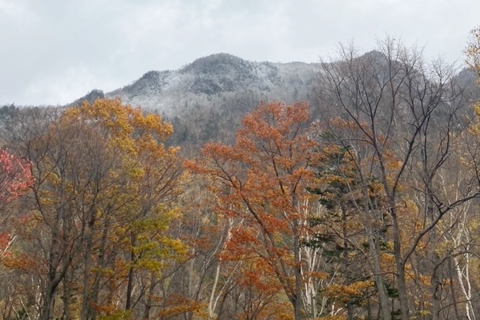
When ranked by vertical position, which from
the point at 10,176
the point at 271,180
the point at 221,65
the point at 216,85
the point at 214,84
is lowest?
the point at 10,176

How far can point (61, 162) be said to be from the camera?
516 inches

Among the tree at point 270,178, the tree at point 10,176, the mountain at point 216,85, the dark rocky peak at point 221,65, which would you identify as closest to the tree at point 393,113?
the tree at point 270,178

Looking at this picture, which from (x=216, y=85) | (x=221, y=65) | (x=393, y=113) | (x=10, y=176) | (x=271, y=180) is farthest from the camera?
(x=221, y=65)

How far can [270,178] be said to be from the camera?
14.5 m

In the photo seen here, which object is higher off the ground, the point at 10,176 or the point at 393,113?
the point at 393,113

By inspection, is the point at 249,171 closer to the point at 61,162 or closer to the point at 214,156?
the point at 214,156

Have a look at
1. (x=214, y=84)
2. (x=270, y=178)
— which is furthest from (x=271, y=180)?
(x=214, y=84)

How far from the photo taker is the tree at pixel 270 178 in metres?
13.9

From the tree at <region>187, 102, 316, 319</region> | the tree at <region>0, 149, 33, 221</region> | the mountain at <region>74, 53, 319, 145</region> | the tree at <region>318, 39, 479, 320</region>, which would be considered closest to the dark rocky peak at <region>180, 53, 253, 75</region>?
the mountain at <region>74, 53, 319, 145</region>

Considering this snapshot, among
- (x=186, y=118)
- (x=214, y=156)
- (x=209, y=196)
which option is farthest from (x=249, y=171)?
(x=186, y=118)

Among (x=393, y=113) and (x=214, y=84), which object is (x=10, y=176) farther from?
(x=214, y=84)

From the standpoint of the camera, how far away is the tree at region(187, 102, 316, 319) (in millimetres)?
13906

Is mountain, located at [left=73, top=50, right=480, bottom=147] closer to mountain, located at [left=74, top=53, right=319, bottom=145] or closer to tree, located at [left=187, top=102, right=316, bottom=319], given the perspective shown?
mountain, located at [left=74, top=53, right=319, bottom=145]

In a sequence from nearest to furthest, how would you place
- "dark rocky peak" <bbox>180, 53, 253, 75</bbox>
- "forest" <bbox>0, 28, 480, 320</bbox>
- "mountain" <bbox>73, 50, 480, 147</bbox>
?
"forest" <bbox>0, 28, 480, 320</bbox>
"mountain" <bbox>73, 50, 480, 147</bbox>
"dark rocky peak" <bbox>180, 53, 253, 75</bbox>
